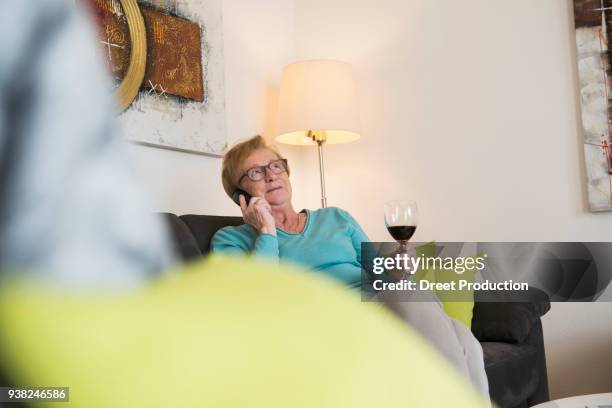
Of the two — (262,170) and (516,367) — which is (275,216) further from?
(516,367)

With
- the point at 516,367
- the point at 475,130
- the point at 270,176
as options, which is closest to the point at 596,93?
the point at 475,130

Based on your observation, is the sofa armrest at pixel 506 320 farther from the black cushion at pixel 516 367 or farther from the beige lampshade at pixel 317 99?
the beige lampshade at pixel 317 99

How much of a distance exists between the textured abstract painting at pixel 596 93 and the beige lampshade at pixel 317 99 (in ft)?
2.93

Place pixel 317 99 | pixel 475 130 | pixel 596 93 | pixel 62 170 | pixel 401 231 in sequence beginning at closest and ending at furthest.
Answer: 1. pixel 62 170
2. pixel 401 231
3. pixel 596 93
4. pixel 317 99
5. pixel 475 130

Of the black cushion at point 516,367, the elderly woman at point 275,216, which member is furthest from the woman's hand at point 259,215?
the black cushion at point 516,367

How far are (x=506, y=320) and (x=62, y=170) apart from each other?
6.01ft

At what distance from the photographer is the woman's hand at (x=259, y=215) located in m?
1.52

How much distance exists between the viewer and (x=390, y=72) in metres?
2.72

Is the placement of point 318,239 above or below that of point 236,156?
below

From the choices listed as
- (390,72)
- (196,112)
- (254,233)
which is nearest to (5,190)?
(254,233)

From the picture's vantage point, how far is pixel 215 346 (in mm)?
150

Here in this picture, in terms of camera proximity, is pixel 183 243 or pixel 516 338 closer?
pixel 183 243

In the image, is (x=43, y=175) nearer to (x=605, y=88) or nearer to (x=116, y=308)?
(x=116, y=308)

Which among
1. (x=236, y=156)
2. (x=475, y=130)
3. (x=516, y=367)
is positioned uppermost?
(x=475, y=130)
